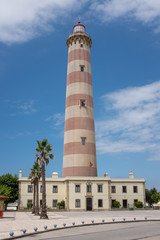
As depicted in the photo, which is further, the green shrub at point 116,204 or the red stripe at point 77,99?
the green shrub at point 116,204

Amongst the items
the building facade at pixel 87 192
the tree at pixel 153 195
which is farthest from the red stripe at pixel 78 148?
the tree at pixel 153 195

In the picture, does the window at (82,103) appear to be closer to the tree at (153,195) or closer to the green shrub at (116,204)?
the green shrub at (116,204)

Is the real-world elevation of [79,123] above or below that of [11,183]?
above

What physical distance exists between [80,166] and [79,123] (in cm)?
816

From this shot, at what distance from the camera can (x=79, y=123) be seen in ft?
169

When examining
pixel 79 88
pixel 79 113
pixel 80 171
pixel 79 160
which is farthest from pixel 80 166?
pixel 79 88

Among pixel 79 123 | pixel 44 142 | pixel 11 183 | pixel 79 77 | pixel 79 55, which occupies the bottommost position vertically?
pixel 11 183

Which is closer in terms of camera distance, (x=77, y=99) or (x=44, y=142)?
(x=44, y=142)

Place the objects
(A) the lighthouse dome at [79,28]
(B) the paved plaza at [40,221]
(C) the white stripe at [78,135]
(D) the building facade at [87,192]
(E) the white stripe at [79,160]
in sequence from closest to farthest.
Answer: (B) the paved plaza at [40,221] → (D) the building facade at [87,192] → (E) the white stripe at [79,160] → (C) the white stripe at [78,135] → (A) the lighthouse dome at [79,28]

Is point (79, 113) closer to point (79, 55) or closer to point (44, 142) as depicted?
point (79, 55)

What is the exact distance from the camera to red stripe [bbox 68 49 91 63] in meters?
55.2

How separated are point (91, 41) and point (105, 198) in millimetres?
32984

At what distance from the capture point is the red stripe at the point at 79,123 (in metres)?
51.4

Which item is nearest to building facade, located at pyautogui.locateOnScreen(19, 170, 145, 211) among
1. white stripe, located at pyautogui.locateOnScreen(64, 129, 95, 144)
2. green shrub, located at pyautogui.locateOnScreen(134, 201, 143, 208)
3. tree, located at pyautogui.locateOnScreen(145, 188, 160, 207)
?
green shrub, located at pyautogui.locateOnScreen(134, 201, 143, 208)
